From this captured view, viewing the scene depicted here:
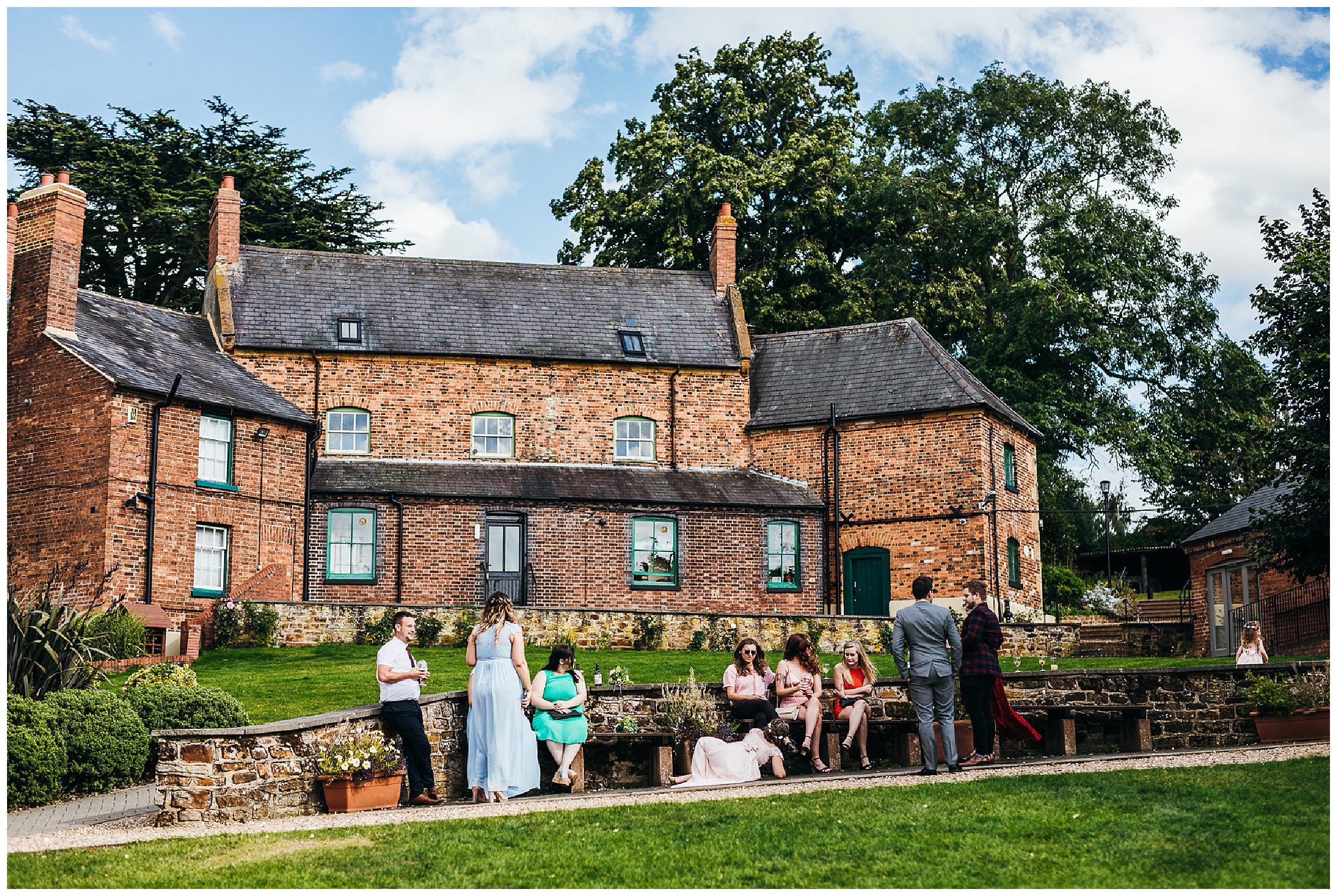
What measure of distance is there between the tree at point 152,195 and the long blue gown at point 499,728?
28.8 meters

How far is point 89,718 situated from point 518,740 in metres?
4.16

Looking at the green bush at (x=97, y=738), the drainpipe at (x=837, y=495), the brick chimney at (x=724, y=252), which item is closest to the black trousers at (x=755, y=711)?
the green bush at (x=97, y=738)

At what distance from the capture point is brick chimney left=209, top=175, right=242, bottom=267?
31.5m

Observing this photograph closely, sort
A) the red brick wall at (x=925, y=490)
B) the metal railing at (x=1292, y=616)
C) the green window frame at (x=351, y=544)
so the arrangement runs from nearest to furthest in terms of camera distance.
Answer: the metal railing at (x=1292, y=616), the green window frame at (x=351, y=544), the red brick wall at (x=925, y=490)

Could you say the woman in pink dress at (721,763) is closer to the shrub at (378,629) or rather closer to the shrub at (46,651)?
the shrub at (46,651)

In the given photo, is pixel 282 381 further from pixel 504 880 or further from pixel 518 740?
pixel 504 880

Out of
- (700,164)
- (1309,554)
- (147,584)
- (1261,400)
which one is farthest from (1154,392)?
(147,584)

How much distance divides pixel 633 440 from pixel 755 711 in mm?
18294

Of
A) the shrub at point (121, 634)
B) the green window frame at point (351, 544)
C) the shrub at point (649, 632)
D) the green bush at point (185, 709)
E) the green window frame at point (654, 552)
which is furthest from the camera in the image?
the green window frame at point (654, 552)

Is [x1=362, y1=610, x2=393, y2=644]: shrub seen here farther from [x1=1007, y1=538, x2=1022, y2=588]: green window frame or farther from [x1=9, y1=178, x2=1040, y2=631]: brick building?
[x1=1007, y1=538, x2=1022, y2=588]: green window frame

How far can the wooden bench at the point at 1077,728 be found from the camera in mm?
14227

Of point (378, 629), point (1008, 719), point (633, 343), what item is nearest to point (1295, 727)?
point (1008, 719)

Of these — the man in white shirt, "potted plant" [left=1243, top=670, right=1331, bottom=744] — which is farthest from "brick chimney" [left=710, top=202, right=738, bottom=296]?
the man in white shirt

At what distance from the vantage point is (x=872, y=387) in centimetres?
3134
